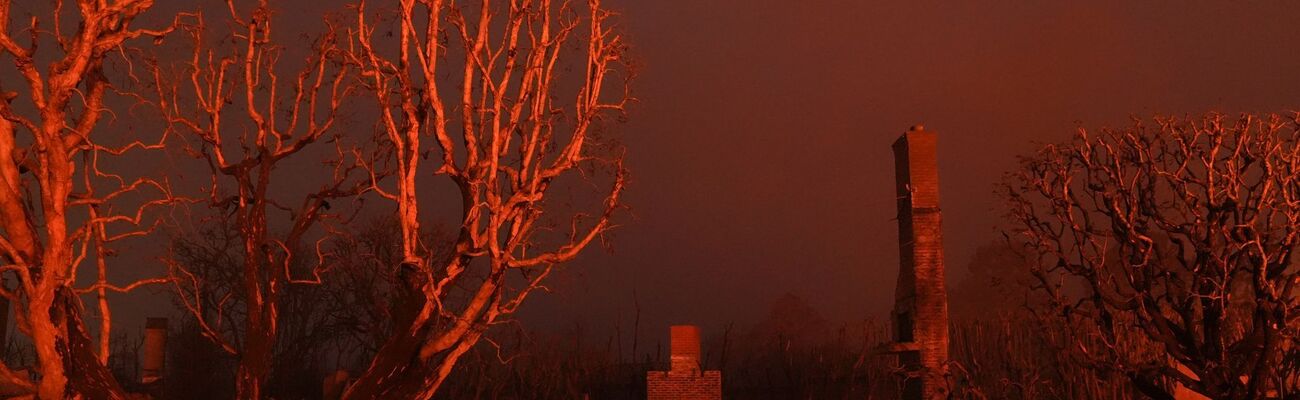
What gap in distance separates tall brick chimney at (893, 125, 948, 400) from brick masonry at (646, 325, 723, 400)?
4245 millimetres

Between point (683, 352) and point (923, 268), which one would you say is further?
point (683, 352)

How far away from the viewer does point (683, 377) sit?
2414 cm

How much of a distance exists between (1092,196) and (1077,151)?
61 cm

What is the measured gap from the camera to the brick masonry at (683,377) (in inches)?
947

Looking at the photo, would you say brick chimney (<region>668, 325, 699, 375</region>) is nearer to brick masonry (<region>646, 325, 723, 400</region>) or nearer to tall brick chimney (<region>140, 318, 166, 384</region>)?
brick masonry (<region>646, 325, 723, 400</region>)

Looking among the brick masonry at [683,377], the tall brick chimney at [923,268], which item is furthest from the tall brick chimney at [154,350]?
the tall brick chimney at [923,268]

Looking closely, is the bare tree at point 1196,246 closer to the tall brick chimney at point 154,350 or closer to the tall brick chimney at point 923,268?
the tall brick chimney at point 923,268

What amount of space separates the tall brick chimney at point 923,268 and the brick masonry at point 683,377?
4245 mm

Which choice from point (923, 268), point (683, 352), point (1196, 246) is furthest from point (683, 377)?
point (1196, 246)

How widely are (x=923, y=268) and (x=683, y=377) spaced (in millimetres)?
5698

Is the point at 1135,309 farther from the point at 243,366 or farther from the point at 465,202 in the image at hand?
the point at 243,366

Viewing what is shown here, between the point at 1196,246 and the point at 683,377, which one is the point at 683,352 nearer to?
the point at 683,377

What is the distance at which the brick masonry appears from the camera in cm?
2406

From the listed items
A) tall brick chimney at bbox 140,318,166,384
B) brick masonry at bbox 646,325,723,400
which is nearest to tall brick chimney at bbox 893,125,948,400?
brick masonry at bbox 646,325,723,400
